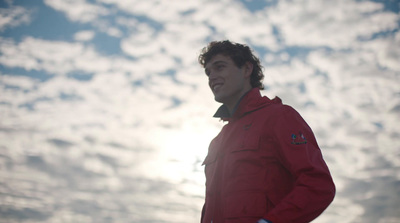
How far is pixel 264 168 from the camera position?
3191 millimetres

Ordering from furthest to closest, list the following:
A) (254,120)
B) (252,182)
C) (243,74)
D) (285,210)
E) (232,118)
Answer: (243,74) → (232,118) → (254,120) → (252,182) → (285,210)

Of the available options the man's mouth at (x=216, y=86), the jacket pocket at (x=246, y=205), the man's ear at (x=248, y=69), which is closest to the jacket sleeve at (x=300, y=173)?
the jacket pocket at (x=246, y=205)

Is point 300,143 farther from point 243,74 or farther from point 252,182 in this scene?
point 243,74

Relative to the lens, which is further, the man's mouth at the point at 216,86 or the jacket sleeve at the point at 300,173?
the man's mouth at the point at 216,86

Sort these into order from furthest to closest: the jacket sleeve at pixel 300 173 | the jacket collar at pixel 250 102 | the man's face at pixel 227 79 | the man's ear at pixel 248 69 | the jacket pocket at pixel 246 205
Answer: the man's ear at pixel 248 69
the man's face at pixel 227 79
the jacket collar at pixel 250 102
the jacket pocket at pixel 246 205
the jacket sleeve at pixel 300 173

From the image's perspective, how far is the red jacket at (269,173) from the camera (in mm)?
2834

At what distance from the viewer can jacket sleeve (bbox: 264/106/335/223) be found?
9.09ft

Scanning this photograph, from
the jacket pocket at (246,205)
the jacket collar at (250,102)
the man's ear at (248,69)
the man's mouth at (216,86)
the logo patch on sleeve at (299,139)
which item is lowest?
the jacket pocket at (246,205)

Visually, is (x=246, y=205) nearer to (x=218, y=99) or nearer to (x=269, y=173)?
(x=269, y=173)

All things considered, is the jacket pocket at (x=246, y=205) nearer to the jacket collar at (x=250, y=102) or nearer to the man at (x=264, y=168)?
the man at (x=264, y=168)

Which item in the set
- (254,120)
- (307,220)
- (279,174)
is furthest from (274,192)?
(254,120)

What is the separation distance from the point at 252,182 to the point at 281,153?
14.1 inches

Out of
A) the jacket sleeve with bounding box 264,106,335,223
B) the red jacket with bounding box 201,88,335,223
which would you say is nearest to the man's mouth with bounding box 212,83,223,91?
the red jacket with bounding box 201,88,335,223

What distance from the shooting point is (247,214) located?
3064mm
